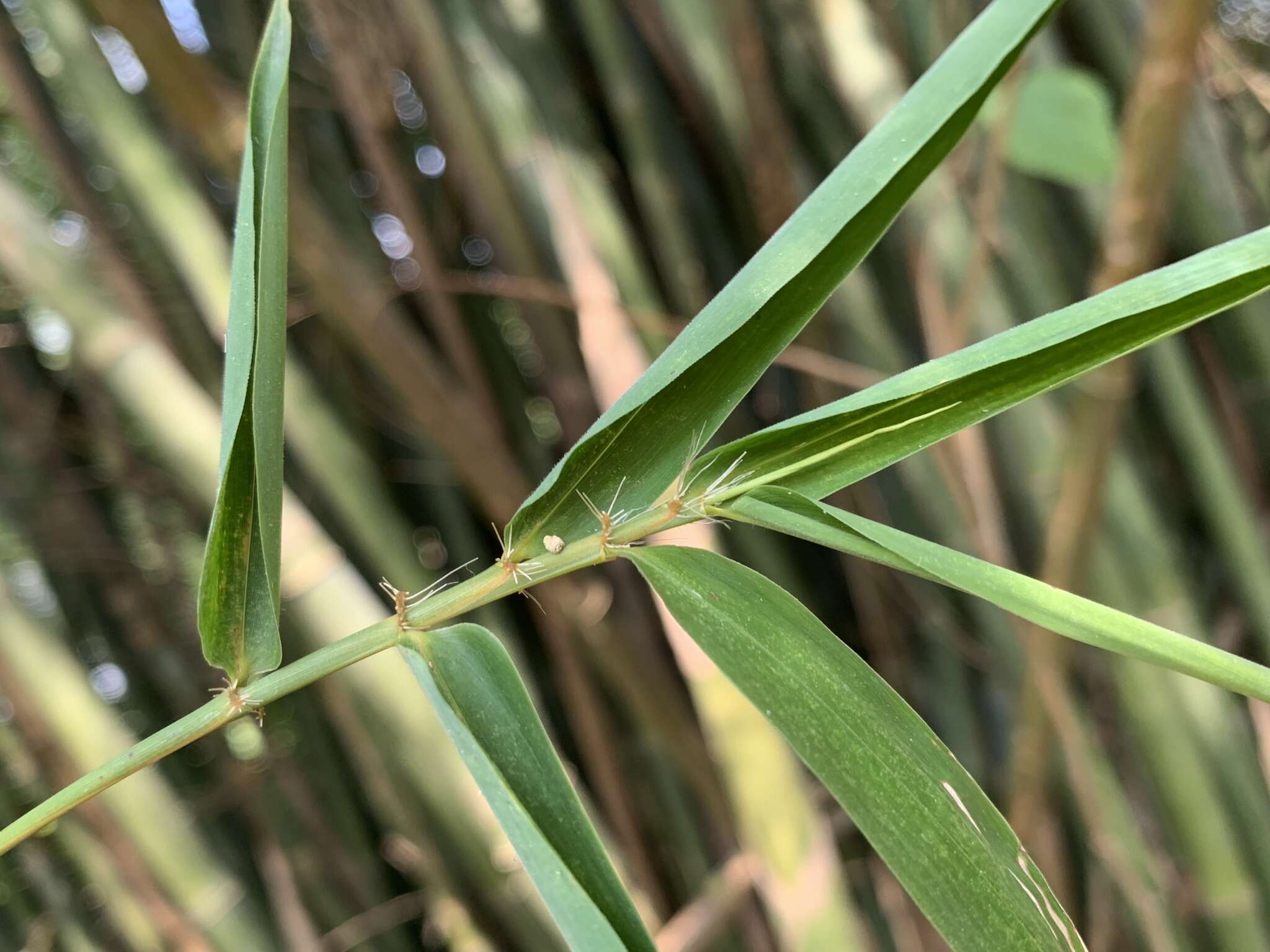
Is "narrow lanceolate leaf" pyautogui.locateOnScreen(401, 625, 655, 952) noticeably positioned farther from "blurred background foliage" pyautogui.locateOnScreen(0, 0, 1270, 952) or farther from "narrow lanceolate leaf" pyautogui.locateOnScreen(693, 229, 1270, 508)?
"blurred background foliage" pyautogui.locateOnScreen(0, 0, 1270, 952)

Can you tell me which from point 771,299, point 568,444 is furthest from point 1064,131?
point 568,444

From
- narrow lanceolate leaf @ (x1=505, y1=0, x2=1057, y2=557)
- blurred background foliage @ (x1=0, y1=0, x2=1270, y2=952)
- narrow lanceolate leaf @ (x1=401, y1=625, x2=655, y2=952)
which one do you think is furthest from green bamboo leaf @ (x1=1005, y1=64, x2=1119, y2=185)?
narrow lanceolate leaf @ (x1=401, y1=625, x2=655, y2=952)

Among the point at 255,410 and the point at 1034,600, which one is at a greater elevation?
the point at 255,410

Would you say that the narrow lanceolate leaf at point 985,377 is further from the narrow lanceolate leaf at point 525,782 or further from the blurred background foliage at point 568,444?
the blurred background foliage at point 568,444

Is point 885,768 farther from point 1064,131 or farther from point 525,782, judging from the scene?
point 1064,131

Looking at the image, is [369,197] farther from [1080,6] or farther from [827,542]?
[827,542]

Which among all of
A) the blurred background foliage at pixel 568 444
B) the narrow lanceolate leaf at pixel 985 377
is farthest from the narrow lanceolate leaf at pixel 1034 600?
the blurred background foliage at pixel 568 444
